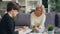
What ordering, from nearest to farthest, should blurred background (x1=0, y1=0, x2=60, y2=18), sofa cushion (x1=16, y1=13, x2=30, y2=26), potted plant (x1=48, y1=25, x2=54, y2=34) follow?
potted plant (x1=48, y1=25, x2=54, y2=34)
sofa cushion (x1=16, y1=13, x2=30, y2=26)
blurred background (x1=0, y1=0, x2=60, y2=18)

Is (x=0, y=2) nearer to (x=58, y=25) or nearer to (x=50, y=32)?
(x=58, y=25)

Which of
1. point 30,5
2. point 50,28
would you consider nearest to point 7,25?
point 50,28

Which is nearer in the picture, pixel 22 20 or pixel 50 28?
pixel 50 28

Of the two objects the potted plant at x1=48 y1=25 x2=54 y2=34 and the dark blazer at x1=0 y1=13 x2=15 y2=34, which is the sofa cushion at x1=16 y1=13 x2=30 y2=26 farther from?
the dark blazer at x1=0 y1=13 x2=15 y2=34

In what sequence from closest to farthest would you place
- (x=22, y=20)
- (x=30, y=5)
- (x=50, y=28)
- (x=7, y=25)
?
(x=7, y=25) < (x=50, y=28) < (x=22, y=20) < (x=30, y=5)

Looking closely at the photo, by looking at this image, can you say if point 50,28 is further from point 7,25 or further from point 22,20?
point 22,20

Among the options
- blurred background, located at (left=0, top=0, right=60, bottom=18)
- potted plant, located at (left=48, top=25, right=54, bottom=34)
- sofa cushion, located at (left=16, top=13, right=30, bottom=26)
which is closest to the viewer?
potted plant, located at (left=48, top=25, right=54, bottom=34)

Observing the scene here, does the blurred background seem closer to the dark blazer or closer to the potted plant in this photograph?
the potted plant

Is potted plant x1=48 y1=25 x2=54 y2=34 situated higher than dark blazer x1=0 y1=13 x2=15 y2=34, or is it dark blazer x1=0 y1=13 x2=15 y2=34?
dark blazer x1=0 y1=13 x2=15 y2=34

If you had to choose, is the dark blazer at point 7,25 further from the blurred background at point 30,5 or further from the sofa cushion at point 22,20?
the blurred background at point 30,5

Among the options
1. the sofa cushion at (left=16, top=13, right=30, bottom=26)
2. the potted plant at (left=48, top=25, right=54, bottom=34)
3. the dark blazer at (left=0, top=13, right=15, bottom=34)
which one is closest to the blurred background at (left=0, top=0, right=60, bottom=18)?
the sofa cushion at (left=16, top=13, right=30, bottom=26)

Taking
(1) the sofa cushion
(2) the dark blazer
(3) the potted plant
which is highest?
(2) the dark blazer

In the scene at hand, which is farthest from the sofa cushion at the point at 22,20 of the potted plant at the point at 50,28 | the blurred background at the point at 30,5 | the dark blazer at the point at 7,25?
the dark blazer at the point at 7,25

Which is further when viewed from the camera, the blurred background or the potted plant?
the blurred background
